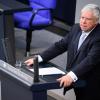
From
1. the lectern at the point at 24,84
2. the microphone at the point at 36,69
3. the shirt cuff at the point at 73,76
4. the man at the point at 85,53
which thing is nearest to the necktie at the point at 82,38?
the man at the point at 85,53

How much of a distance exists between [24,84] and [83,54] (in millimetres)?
843

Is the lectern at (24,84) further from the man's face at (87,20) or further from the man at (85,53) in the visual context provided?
the man's face at (87,20)

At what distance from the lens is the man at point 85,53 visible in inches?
134

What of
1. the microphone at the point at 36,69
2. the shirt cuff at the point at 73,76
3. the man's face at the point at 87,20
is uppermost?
the man's face at the point at 87,20

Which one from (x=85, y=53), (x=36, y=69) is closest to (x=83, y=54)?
(x=85, y=53)

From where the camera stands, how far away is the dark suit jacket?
3.40 m

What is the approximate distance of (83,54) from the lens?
11.8ft

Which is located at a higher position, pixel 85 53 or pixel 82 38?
pixel 82 38

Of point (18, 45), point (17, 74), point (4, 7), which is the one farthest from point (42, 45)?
point (17, 74)

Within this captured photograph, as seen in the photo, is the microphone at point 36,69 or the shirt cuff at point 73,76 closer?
the microphone at point 36,69

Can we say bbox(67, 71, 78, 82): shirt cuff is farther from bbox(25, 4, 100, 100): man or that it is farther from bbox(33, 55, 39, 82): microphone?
bbox(33, 55, 39, 82): microphone

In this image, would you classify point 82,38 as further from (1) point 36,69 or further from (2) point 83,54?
(1) point 36,69

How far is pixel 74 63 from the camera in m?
3.68

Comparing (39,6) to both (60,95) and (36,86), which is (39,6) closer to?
(60,95)
